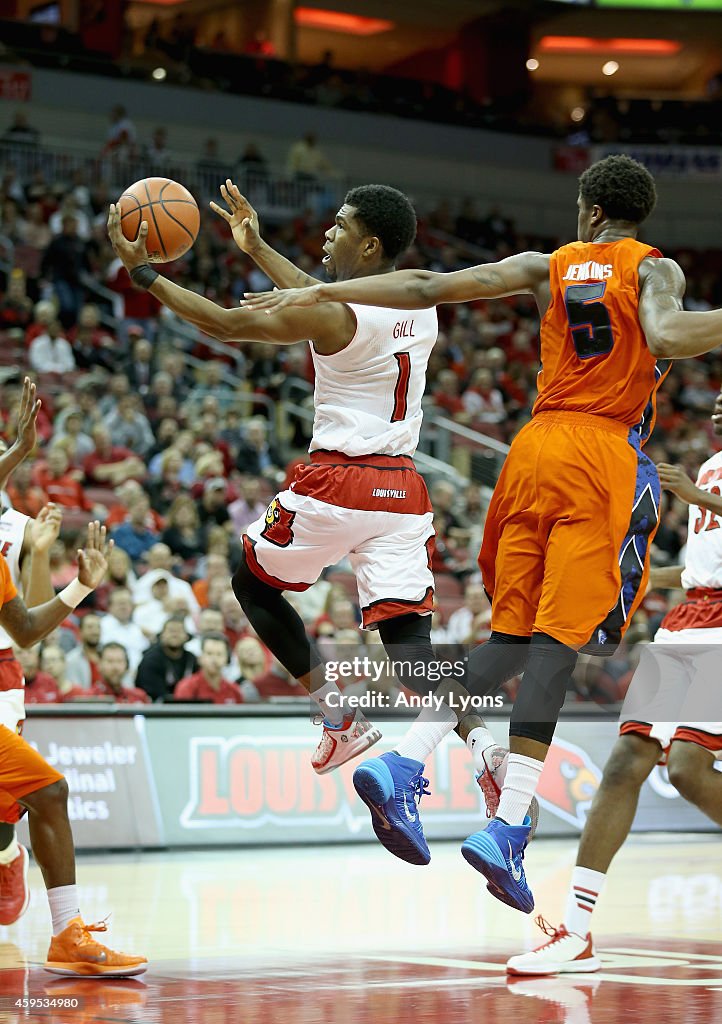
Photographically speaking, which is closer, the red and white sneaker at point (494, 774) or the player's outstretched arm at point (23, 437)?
the red and white sneaker at point (494, 774)

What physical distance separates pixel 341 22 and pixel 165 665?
23109 millimetres

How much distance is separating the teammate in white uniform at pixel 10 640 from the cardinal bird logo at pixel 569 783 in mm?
6065

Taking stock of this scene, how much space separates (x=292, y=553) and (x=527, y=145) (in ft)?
83.5

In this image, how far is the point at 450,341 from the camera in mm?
22828

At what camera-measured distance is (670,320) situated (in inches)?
201

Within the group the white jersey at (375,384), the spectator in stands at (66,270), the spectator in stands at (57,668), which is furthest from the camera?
the spectator in stands at (66,270)

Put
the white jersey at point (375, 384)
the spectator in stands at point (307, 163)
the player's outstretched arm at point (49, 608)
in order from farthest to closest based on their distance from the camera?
the spectator in stands at point (307, 163)
the player's outstretched arm at point (49, 608)
the white jersey at point (375, 384)

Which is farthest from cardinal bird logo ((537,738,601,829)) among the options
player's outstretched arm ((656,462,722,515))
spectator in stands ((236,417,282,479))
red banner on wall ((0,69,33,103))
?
red banner on wall ((0,69,33,103))

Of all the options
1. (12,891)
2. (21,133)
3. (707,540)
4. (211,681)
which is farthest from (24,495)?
(21,133)

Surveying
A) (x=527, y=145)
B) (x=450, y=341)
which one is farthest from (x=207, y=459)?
(x=527, y=145)

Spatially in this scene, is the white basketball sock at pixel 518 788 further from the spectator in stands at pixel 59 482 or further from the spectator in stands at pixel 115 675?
the spectator in stands at pixel 59 482

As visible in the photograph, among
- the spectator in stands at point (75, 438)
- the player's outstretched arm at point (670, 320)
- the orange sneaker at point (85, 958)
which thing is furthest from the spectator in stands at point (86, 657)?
the player's outstretched arm at point (670, 320)

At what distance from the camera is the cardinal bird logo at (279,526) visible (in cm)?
604

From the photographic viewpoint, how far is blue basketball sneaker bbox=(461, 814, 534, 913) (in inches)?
204
